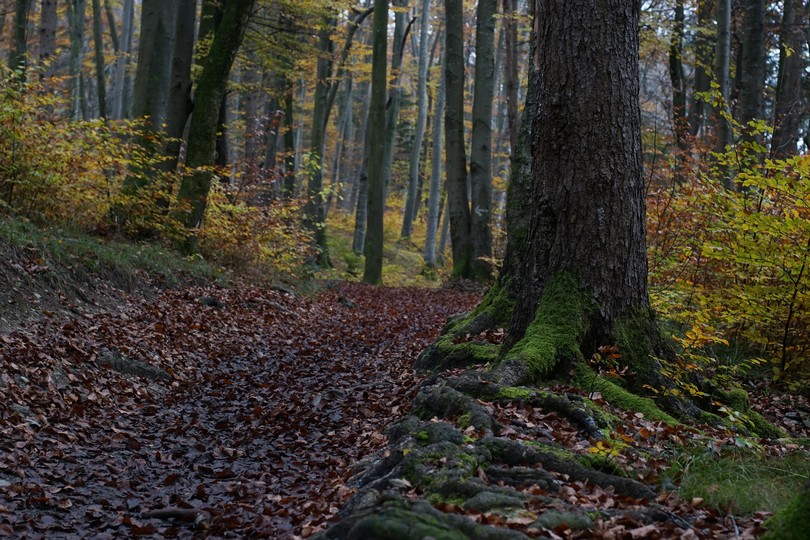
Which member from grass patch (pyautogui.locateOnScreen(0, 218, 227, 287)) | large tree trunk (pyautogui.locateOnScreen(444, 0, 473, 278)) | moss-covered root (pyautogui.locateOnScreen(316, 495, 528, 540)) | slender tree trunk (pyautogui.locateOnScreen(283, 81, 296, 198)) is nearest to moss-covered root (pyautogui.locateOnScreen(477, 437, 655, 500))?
moss-covered root (pyautogui.locateOnScreen(316, 495, 528, 540))

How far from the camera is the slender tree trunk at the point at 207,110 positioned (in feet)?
40.8

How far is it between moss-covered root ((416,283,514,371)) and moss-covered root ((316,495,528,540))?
353 centimetres

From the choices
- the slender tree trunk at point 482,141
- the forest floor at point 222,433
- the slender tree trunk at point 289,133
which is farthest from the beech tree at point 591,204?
the slender tree trunk at point 289,133

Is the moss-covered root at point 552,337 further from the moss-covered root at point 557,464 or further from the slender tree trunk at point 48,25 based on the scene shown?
the slender tree trunk at point 48,25

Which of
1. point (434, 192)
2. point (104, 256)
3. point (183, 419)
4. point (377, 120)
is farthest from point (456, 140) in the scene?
point (183, 419)

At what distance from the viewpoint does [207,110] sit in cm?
1255

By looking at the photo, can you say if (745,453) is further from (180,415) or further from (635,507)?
(180,415)

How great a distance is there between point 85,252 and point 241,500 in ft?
18.5

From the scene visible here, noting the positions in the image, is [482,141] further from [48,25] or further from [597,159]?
[597,159]

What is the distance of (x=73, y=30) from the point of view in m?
26.0

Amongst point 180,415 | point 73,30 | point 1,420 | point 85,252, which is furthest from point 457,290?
point 73,30

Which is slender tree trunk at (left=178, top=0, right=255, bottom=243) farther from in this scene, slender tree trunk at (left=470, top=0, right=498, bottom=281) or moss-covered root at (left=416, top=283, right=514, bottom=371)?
slender tree trunk at (left=470, top=0, right=498, bottom=281)

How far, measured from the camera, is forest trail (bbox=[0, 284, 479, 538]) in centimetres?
420

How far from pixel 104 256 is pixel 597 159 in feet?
22.7
